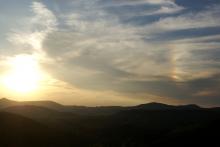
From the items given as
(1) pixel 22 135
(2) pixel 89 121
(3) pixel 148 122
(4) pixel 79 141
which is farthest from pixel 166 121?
(1) pixel 22 135

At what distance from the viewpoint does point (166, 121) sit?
146125 mm

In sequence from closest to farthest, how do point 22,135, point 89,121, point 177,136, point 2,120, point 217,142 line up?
1. point 217,142
2. point 177,136
3. point 22,135
4. point 2,120
5. point 89,121

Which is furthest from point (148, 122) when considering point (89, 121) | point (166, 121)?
point (89, 121)

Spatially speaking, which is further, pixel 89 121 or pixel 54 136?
pixel 89 121

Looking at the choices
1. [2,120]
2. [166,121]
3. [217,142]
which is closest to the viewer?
[217,142]

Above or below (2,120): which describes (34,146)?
below

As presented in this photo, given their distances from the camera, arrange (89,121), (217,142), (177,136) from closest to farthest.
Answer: (217,142) < (177,136) < (89,121)

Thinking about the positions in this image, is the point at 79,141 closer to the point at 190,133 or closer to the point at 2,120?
the point at 2,120

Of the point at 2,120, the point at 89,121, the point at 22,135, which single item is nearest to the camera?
the point at 22,135

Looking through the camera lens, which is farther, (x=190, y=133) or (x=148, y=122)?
(x=148, y=122)

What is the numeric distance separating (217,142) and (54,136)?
38640 millimetres

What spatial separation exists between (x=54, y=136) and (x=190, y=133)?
32.5 meters

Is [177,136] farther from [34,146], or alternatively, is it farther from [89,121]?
[89,121]

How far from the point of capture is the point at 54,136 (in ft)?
269
